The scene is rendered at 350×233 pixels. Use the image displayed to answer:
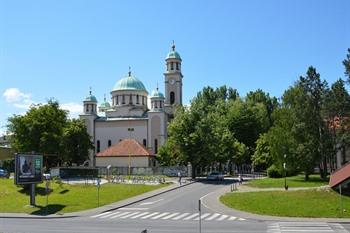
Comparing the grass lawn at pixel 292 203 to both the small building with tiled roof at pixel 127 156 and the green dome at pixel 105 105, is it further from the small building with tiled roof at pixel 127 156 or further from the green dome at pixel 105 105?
the green dome at pixel 105 105

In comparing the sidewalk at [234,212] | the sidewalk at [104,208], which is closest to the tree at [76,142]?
the sidewalk at [104,208]

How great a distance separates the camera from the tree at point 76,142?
9119 cm

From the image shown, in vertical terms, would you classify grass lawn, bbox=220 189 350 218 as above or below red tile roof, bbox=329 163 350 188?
below

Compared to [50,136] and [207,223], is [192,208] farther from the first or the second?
[50,136]

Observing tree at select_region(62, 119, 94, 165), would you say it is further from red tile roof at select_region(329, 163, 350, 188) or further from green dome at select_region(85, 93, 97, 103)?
red tile roof at select_region(329, 163, 350, 188)

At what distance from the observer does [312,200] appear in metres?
40.0

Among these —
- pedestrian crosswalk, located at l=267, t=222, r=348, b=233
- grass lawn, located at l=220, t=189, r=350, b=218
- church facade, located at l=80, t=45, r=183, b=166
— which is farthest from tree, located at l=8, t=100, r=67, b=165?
pedestrian crosswalk, located at l=267, t=222, r=348, b=233

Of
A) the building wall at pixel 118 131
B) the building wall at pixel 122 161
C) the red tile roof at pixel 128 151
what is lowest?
the building wall at pixel 122 161

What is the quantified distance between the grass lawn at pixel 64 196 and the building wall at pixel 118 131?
4720cm

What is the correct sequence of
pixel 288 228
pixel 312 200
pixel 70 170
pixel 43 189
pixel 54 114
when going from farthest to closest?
1. pixel 54 114
2. pixel 70 170
3. pixel 43 189
4. pixel 312 200
5. pixel 288 228

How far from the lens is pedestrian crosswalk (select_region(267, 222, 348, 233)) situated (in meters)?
28.8

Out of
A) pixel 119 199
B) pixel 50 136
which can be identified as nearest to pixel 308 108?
pixel 119 199

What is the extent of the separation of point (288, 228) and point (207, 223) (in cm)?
513

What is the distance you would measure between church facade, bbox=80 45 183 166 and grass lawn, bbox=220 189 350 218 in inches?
2393
